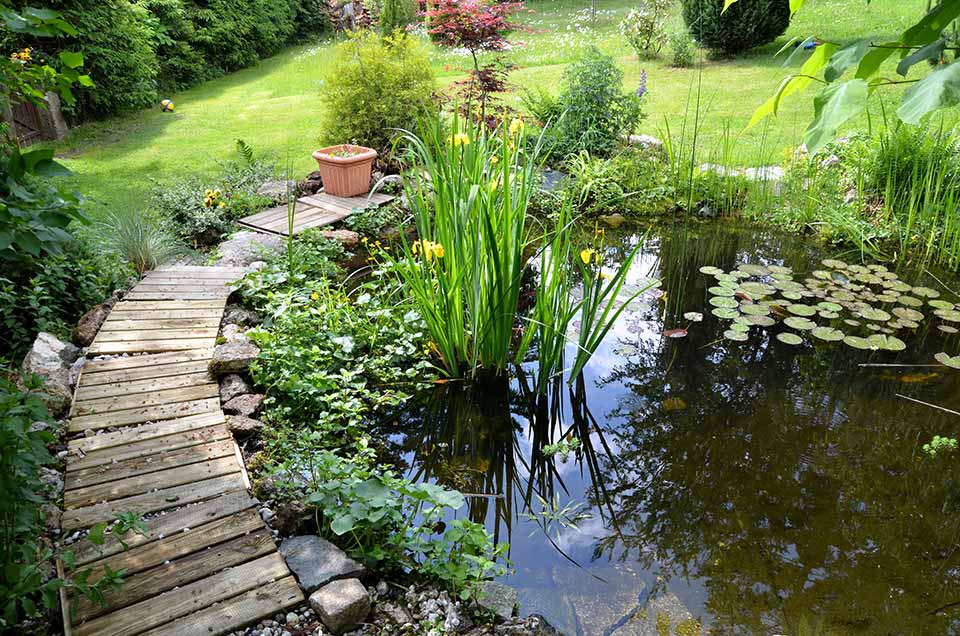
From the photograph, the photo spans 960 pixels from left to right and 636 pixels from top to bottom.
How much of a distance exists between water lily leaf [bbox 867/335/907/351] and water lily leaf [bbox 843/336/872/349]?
25mm

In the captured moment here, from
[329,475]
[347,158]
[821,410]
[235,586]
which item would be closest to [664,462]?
[821,410]

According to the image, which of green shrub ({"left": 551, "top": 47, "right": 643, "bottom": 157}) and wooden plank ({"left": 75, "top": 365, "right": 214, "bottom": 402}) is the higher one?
green shrub ({"left": 551, "top": 47, "right": 643, "bottom": 157})

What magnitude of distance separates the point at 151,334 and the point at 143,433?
96 centimetres

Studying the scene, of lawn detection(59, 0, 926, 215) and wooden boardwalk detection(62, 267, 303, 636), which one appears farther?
lawn detection(59, 0, 926, 215)

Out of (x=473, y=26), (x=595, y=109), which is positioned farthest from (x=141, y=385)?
(x=595, y=109)

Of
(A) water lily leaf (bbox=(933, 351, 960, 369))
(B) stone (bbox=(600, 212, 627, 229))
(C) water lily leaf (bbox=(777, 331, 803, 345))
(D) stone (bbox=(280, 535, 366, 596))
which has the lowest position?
(A) water lily leaf (bbox=(933, 351, 960, 369))

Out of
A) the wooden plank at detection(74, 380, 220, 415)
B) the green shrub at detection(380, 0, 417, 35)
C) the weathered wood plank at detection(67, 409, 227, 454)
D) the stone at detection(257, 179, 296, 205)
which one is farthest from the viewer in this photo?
the green shrub at detection(380, 0, 417, 35)

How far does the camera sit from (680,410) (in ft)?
10.5

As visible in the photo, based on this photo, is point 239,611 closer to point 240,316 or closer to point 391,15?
point 240,316

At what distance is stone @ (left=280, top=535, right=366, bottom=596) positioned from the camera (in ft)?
6.68

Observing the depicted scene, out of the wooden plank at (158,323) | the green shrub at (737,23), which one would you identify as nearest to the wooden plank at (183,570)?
the wooden plank at (158,323)

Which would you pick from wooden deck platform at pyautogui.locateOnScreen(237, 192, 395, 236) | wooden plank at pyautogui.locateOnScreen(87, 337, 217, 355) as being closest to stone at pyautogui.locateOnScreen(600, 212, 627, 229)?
wooden deck platform at pyautogui.locateOnScreen(237, 192, 395, 236)

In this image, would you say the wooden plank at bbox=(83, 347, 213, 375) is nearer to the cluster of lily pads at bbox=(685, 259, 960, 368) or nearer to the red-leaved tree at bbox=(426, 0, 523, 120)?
the cluster of lily pads at bbox=(685, 259, 960, 368)

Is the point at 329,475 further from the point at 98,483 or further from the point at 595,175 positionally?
the point at 595,175
